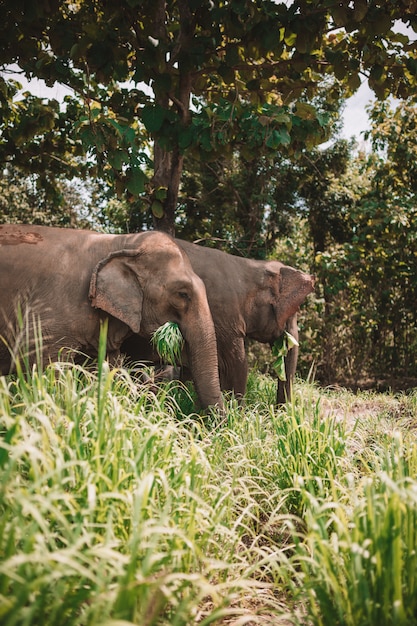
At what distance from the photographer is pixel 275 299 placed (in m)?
6.46

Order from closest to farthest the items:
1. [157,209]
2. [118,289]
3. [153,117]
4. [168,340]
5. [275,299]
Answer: [168,340] → [118,289] → [153,117] → [157,209] → [275,299]

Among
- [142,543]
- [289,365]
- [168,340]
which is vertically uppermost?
[168,340]

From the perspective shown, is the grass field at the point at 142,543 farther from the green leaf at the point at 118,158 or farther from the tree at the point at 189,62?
the tree at the point at 189,62

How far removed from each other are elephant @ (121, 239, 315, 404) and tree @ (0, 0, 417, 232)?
770 millimetres

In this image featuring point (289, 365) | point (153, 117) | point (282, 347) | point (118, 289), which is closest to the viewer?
point (118, 289)

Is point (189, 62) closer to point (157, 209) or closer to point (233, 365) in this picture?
point (157, 209)

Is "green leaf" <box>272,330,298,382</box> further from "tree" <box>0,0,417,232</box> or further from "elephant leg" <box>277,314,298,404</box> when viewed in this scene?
"tree" <box>0,0,417,232</box>

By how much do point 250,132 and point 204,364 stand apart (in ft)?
8.56

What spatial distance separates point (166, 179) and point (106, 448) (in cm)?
467

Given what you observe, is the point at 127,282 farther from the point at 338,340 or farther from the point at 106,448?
the point at 338,340

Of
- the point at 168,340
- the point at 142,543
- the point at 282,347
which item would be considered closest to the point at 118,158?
the point at 168,340

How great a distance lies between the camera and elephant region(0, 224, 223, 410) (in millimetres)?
4562

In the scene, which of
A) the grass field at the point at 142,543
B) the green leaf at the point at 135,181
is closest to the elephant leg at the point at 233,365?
the green leaf at the point at 135,181

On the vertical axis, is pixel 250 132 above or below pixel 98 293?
above
